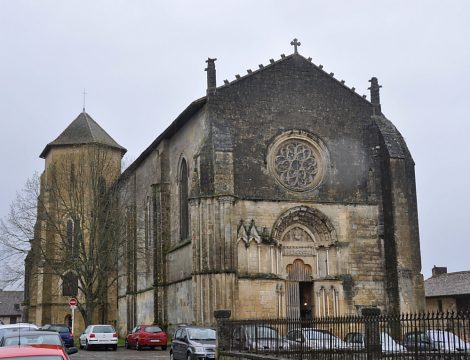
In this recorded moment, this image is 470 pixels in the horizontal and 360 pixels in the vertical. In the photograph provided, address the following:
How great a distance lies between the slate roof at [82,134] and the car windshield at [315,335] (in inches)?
1577

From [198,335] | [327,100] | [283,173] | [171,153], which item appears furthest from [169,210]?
[198,335]

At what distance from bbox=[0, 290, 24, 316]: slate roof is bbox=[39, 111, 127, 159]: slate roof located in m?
37.0

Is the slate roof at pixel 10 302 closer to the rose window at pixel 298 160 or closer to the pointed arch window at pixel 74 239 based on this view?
the pointed arch window at pixel 74 239

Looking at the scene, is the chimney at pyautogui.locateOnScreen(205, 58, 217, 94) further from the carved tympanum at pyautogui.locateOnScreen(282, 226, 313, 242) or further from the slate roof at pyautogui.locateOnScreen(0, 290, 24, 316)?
the slate roof at pyautogui.locateOnScreen(0, 290, 24, 316)

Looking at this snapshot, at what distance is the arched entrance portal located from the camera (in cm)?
3150

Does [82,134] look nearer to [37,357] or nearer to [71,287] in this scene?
[71,287]

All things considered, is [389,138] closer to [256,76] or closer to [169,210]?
[256,76]

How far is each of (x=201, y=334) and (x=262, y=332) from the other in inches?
147

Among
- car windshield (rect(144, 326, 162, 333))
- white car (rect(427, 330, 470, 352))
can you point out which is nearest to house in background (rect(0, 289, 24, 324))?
car windshield (rect(144, 326, 162, 333))

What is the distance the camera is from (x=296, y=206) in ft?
104

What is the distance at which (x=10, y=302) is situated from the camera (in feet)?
303

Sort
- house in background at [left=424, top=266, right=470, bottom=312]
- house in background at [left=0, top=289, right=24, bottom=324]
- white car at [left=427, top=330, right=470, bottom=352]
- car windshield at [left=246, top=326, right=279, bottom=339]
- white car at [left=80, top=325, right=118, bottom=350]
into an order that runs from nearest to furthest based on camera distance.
Answer: white car at [left=427, top=330, right=470, bottom=352]
car windshield at [left=246, top=326, right=279, bottom=339]
white car at [left=80, top=325, right=118, bottom=350]
house in background at [left=424, top=266, right=470, bottom=312]
house in background at [left=0, top=289, right=24, bottom=324]

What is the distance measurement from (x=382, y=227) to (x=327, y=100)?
6493 millimetres

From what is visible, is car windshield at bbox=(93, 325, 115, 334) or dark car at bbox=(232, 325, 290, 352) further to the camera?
car windshield at bbox=(93, 325, 115, 334)
